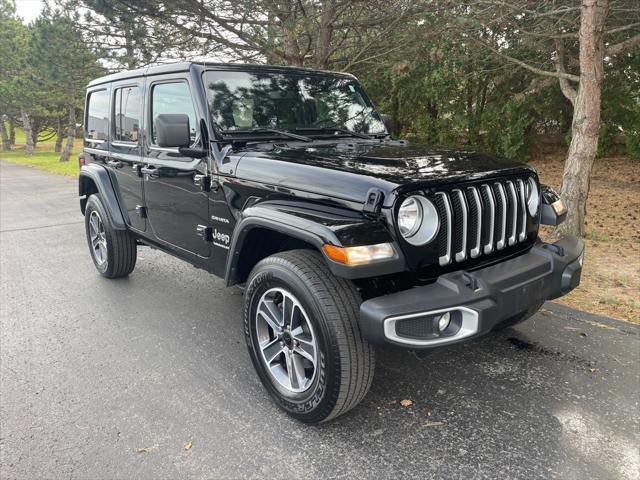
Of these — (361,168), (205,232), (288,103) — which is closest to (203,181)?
(205,232)

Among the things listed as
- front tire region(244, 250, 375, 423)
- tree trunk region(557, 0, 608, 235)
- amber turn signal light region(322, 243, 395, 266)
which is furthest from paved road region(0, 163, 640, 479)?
tree trunk region(557, 0, 608, 235)

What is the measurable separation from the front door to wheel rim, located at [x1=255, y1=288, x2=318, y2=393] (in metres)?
0.94

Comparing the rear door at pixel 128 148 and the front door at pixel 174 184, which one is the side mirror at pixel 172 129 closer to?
the front door at pixel 174 184

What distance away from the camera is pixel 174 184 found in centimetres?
380

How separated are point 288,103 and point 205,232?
116 centimetres

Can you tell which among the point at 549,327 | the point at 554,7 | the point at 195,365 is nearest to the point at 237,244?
the point at 195,365

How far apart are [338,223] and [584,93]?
469 centimetres

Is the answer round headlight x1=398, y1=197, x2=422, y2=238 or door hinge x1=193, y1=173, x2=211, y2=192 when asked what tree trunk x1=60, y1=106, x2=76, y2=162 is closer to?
door hinge x1=193, y1=173, x2=211, y2=192

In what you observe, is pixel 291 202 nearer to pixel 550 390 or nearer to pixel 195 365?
pixel 195 365

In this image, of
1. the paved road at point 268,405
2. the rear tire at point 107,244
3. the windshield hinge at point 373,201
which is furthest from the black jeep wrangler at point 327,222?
the rear tire at point 107,244

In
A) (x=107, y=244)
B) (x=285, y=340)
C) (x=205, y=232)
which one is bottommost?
(x=285, y=340)

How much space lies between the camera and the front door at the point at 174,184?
356 centimetres

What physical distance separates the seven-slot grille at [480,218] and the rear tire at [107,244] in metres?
3.46

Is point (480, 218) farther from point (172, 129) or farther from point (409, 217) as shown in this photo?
point (172, 129)
